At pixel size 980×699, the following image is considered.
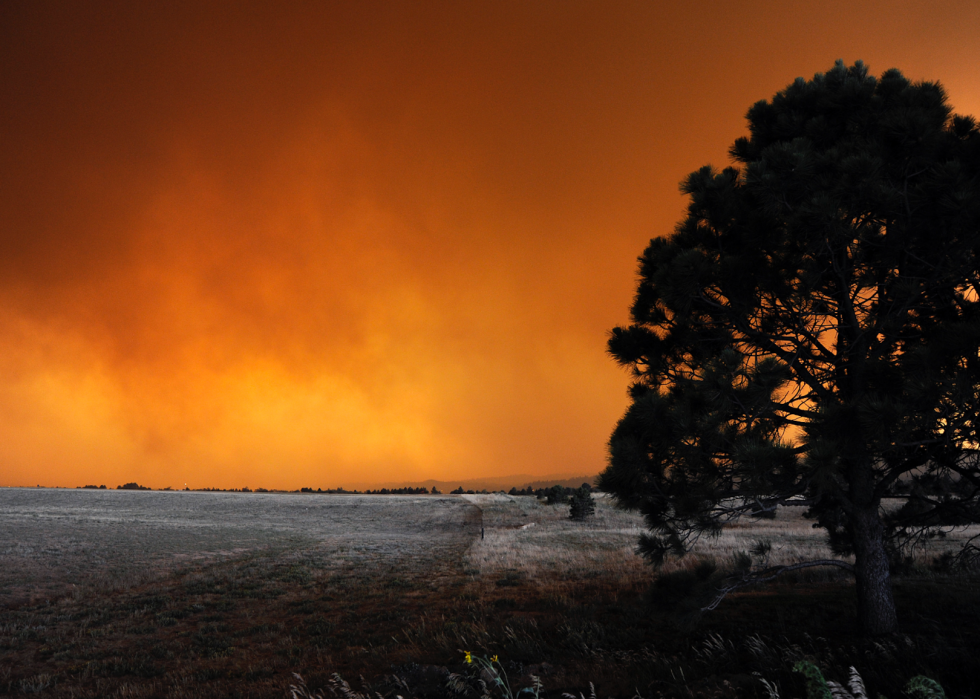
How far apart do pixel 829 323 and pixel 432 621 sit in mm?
10083

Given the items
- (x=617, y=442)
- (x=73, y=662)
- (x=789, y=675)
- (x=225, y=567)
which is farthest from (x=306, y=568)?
(x=789, y=675)

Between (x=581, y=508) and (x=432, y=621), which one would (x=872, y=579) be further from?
(x=581, y=508)

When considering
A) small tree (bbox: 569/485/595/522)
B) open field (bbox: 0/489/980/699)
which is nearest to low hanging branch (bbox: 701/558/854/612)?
open field (bbox: 0/489/980/699)

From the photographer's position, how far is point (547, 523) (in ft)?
118

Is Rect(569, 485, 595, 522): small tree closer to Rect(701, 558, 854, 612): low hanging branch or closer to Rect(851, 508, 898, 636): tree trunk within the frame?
Rect(701, 558, 854, 612): low hanging branch

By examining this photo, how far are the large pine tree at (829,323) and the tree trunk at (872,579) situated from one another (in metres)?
0.02

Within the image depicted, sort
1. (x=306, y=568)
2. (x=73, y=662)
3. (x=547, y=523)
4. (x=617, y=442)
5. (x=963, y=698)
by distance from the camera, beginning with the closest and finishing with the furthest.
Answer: (x=963, y=698)
(x=617, y=442)
(x=73, y=662)
(x=306, y=568)
(x=547, y=523)

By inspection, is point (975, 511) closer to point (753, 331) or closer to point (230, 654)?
point (753, 331)

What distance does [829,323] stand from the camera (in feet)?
25.0

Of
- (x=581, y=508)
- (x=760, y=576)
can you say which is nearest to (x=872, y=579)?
(x=760, y=576)

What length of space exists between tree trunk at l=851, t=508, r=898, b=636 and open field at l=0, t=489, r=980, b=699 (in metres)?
0.35

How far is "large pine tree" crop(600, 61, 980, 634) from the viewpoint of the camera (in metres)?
6.04

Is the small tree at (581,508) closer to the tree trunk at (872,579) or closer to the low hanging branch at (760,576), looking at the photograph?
the low hanging branch at (760,576)

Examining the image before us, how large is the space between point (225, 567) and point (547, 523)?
882 inches
